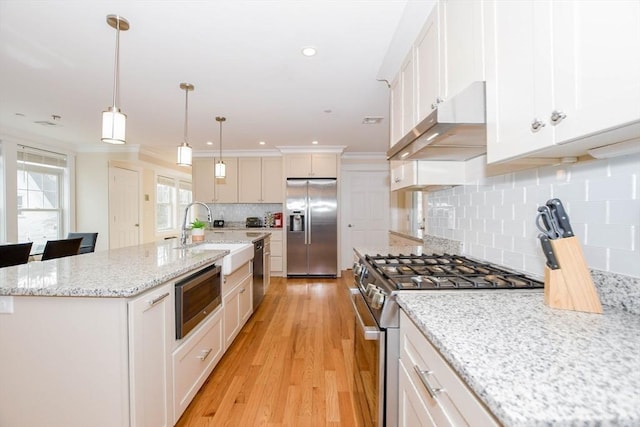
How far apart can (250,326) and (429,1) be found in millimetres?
3035

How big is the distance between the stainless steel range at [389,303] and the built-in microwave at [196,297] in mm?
929

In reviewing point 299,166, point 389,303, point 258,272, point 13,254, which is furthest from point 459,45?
point 299,166

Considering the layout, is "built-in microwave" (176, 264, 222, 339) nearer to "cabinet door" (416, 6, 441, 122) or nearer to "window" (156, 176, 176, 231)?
"cabinet door" (416, 6, 441, 122)

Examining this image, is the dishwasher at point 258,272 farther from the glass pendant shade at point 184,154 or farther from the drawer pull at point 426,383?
the drawer pull at point 426,383

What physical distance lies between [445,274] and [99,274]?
5.42 ft

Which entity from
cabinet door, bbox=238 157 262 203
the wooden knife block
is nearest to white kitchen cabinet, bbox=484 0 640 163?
the wooden knife block

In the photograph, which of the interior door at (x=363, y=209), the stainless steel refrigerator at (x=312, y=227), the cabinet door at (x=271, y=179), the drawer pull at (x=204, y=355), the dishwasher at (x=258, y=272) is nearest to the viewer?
the drawer pull at (x=204, y=355)

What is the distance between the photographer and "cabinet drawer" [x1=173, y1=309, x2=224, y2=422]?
1611mm

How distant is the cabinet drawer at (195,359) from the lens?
1.61m

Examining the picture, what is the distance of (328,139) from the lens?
503 cm

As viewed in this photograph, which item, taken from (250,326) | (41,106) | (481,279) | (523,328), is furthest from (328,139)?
(523,328)

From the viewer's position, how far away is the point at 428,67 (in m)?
1.65

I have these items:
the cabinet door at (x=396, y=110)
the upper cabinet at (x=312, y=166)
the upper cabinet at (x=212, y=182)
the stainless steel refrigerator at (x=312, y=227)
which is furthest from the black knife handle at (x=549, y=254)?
the upper cabinet at (x=212, y=182)

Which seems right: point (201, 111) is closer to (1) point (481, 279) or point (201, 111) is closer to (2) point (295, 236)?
(2) point (295, 236)
